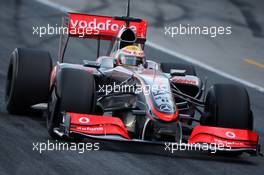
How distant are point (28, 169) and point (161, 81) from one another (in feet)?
8.99

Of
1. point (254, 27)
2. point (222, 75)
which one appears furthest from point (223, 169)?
point (254, 27)

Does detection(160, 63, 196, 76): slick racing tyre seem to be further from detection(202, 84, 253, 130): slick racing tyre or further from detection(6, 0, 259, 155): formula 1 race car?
detection(202, 84, 253, 130): slick racing tyre

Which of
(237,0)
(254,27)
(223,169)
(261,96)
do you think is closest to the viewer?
(223,169)

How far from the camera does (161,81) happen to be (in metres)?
12.3

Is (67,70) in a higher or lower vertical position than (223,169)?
higher

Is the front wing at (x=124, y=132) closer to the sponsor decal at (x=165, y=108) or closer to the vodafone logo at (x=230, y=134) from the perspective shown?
the vodafone logo at (x=230, y=134)

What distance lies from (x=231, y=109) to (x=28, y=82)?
3.07 m

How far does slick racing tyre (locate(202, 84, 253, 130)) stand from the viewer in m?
12.4

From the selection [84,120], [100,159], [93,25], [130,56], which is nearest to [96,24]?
[93,25]

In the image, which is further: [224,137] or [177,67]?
[177,67]

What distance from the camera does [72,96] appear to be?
12008 mm

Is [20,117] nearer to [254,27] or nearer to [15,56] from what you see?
[15,56]

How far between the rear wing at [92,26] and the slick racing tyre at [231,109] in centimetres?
259

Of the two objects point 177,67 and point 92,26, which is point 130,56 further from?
point 177,67
